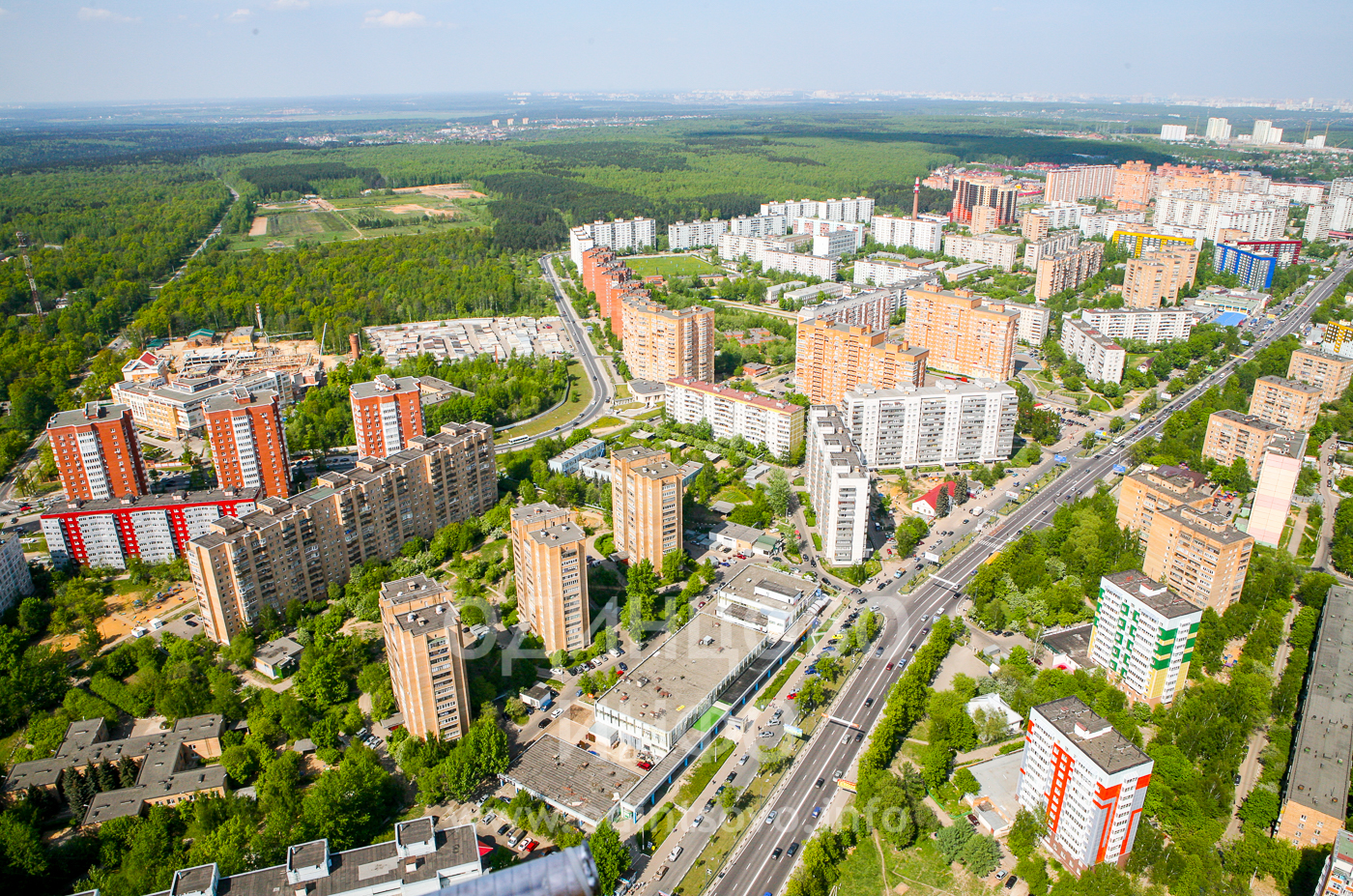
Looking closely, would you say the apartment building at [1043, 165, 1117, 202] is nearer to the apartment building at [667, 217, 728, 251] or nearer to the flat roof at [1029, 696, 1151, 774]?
the apartment building at [667, 217, 728, 251]

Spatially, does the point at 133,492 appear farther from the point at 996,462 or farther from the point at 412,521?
the point at 996,462

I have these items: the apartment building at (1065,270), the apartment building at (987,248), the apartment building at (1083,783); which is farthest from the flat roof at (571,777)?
the apartment building at (987,248)

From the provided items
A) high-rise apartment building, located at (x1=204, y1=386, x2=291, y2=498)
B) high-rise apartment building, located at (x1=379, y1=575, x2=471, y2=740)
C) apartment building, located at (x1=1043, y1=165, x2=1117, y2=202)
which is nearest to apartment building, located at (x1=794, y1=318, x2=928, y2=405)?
high-rise apartment building, located at (x1=204, y1=386, x2=291, y2=498)

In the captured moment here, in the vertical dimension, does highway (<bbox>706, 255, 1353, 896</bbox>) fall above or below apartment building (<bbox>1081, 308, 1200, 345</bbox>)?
below

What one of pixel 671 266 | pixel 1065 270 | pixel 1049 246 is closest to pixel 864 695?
pixel 1065 270

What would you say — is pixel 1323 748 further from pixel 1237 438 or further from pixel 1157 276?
pixel 1157 276

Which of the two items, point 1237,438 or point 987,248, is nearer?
point 1237,438
